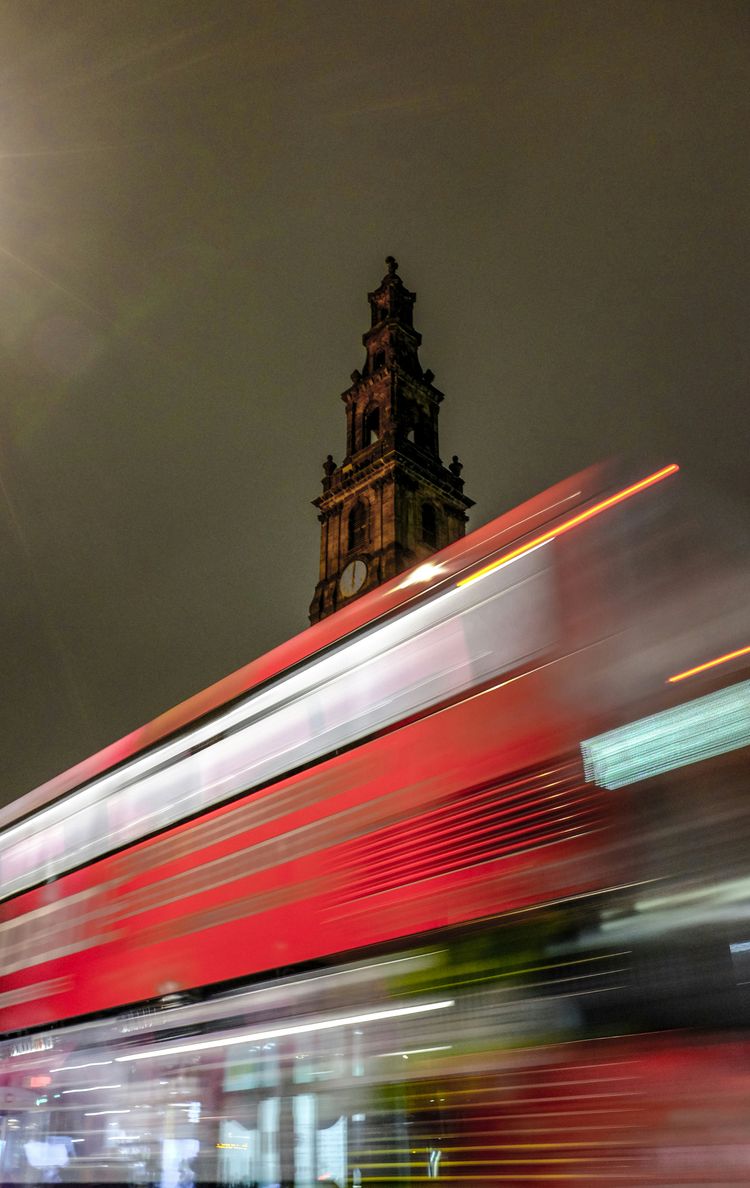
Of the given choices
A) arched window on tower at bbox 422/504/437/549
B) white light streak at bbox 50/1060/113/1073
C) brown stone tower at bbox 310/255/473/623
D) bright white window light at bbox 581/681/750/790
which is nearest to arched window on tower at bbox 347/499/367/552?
brown stone tower at bbox 310/255/473/623

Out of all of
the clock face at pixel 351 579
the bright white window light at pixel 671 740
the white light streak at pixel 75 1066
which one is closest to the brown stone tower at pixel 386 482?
the clock face at pixel 351 579

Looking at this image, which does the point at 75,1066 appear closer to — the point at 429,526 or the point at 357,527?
the point at 357,527

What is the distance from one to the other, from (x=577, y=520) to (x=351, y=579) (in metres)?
25.7

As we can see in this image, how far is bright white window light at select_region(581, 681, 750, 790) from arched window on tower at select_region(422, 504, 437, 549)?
26489 millimetres

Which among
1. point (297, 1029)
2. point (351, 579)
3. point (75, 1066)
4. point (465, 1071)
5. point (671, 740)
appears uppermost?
point (351, 579)

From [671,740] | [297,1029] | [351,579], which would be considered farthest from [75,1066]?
[351,579]

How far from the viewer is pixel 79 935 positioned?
553cm

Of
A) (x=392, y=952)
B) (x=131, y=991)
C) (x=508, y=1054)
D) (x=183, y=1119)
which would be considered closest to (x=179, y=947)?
(x=131, y=991)

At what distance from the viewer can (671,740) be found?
3.12 metres

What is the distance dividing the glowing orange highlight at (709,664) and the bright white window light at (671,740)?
112mm

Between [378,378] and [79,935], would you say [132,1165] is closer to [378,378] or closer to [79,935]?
[79,935]

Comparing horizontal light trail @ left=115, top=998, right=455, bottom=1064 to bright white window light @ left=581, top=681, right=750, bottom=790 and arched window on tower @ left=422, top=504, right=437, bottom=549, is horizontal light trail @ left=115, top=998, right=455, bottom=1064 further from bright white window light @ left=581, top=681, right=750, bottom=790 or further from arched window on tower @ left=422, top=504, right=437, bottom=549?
arched window on tower @ left=422, top=504, right=437, bottom=549

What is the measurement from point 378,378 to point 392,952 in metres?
30.6

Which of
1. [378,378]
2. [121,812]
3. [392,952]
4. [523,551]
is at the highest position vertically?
[378,378]
